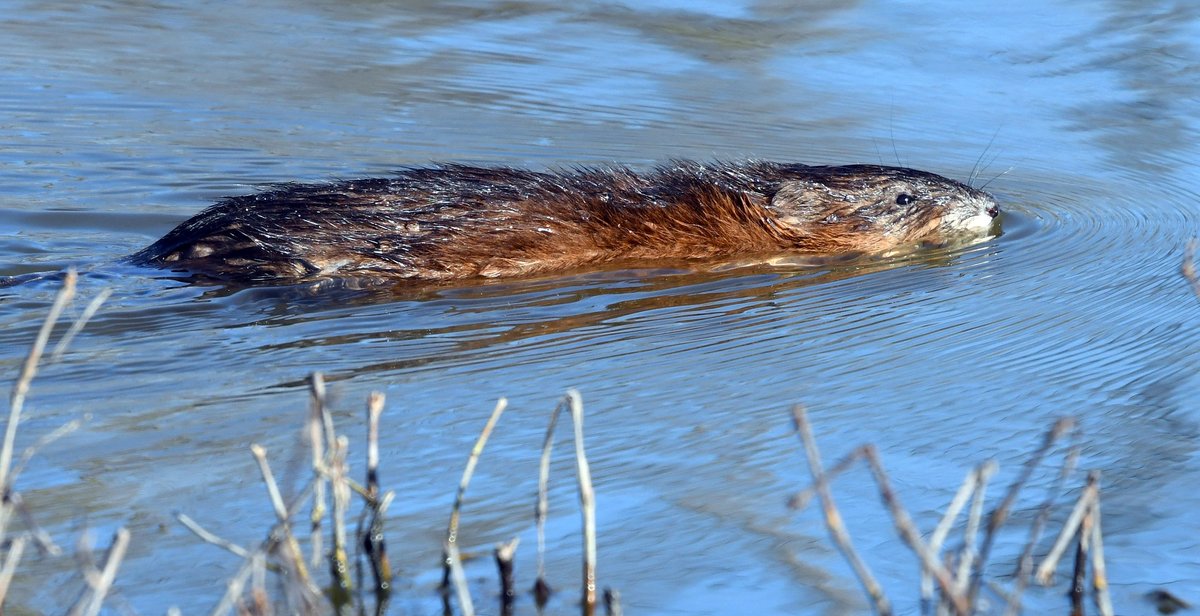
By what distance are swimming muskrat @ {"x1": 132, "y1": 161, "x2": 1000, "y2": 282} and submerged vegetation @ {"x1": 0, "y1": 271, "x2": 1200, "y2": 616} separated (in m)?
2.14

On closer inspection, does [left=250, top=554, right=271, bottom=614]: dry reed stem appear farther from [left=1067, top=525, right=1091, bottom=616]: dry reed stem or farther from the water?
[left=1067, top=525, right=1091, bottom=616]: dry reed stem

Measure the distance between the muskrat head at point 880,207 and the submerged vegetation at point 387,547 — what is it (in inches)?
120

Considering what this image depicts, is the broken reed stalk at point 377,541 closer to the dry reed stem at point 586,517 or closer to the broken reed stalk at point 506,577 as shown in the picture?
the broken reed stalk at point 506,577

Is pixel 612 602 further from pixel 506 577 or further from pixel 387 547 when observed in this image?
pixel 387 547

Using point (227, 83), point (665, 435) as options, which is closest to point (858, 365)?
point (665, 435)

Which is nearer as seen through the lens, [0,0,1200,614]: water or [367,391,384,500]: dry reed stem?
[367,391,384,500]: dry reed stem

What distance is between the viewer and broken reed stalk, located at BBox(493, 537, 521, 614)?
279 centimetres

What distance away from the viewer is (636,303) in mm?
5461

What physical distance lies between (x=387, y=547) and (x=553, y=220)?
110 inches

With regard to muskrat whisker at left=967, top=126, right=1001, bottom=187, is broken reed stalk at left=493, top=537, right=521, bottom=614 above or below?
below

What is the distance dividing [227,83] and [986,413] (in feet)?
18.3

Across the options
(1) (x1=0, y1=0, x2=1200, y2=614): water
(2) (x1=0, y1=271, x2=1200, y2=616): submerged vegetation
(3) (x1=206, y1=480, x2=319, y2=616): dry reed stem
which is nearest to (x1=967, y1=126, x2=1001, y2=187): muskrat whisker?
(1) (x1=0, y1=0, x2=1200, y2=614): water

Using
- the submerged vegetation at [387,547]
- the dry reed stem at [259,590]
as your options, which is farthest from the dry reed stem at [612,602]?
the dry reed stem at [259,590]

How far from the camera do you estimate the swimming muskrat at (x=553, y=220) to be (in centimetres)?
547
